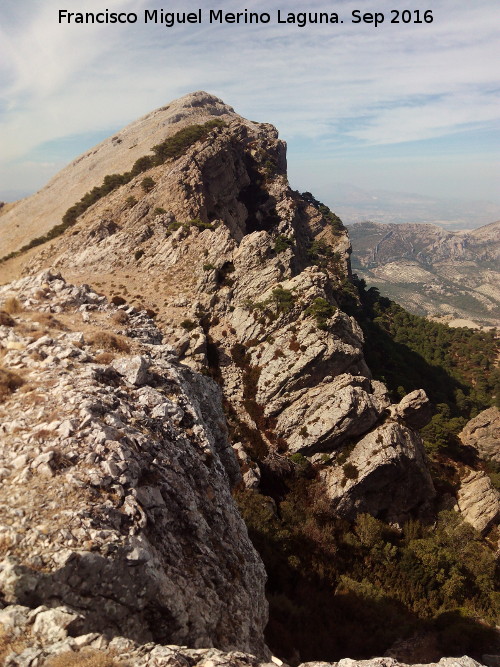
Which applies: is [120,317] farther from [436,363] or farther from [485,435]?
[436,363]

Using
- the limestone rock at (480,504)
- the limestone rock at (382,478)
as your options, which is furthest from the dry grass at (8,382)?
the limestone rock at (480,504)

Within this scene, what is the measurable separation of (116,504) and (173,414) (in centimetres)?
498

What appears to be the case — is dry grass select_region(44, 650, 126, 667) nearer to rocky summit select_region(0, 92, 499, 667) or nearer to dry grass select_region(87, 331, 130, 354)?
rocky summit select_region(0, 92, 499, 667)

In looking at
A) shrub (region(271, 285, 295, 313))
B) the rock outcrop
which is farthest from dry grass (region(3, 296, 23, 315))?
shrub (region(271, 285, 295, 313))

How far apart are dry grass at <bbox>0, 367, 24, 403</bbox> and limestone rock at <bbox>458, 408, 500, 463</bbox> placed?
57248 mm

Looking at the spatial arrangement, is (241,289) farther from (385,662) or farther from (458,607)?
(385,662)

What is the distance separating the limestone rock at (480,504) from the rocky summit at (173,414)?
0.23 m

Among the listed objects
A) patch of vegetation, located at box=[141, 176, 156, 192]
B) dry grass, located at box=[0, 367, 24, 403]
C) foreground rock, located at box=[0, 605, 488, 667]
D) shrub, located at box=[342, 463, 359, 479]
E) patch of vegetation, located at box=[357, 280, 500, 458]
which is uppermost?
patch of vegetation, located at box=[141, 176, 156, 192]

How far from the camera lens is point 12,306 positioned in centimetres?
2038

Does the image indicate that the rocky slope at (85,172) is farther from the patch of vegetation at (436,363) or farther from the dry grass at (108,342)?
the dry grass at (108,342)

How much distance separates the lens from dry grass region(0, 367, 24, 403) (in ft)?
42.9

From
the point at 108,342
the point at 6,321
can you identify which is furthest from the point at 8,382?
the point at 6,321

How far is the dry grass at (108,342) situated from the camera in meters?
17.7

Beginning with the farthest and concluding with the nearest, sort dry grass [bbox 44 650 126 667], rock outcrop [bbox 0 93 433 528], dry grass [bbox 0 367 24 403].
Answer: rock outcrop [bbox 0 93 433 528] < dry grass [bbox 0 367 24 403] < dry grass [bbox 44 650 126 667]
